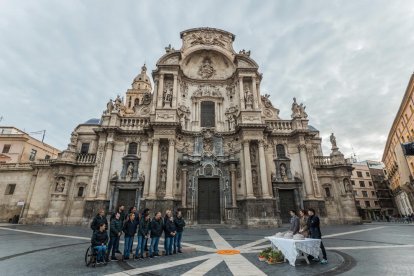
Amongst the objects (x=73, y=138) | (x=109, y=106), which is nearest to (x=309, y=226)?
(x=109, y=106)

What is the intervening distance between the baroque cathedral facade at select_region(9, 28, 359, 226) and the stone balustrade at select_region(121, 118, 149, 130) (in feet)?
0.32

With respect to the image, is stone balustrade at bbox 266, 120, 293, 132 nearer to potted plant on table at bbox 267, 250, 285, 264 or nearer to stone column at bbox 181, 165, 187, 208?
stone column at bbox 181, 165, 187, 208

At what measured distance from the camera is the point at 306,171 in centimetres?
2053

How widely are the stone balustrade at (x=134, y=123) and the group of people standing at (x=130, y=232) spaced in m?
15.2

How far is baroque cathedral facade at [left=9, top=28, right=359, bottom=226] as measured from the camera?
19.4 m

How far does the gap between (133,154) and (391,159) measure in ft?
152

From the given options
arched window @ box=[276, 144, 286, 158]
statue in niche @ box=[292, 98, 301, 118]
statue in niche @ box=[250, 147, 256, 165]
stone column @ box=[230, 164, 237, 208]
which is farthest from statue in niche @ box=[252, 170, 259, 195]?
statue in niche @ box=[292, 98, 301, 118]

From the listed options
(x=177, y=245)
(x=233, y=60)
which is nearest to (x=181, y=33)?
(x=233, y=60)

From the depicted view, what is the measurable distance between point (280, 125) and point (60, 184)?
2292cm

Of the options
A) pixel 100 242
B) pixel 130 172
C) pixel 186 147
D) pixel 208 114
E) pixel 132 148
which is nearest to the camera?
pixel 100 242

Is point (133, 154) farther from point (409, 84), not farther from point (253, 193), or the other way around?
point (409, 84)

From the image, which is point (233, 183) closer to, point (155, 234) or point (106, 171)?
point (106, 171)

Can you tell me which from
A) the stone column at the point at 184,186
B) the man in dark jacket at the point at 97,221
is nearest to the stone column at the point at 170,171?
the stone column at the point at 184,186

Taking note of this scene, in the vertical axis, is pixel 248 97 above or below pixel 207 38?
below
